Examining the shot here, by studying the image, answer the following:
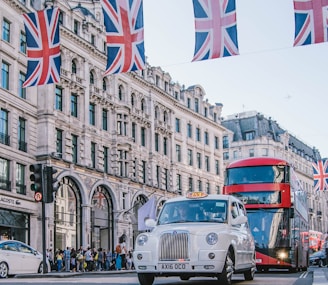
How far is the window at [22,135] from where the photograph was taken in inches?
1610

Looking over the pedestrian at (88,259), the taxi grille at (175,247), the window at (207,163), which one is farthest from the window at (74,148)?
the taxi grille at (175,247)

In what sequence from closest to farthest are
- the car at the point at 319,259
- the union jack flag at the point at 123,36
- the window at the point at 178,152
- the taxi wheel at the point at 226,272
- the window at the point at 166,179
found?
1. the taxi wheel at the point at 226,272
2. the union jack flag at the point at 123,36
3. the car at the point at 319,259
4. the window at the point at 166,179
5. the window at the point at 178,152

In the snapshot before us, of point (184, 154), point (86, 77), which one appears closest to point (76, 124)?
Result: point (86, 77)

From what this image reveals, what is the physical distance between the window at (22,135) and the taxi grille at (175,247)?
28.9 metres

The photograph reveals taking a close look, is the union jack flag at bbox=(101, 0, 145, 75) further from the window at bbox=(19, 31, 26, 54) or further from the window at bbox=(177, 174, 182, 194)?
the window at bbox=(177, 174, 182, 194)

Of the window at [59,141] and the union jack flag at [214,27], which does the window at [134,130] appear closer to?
the window at [59,141]

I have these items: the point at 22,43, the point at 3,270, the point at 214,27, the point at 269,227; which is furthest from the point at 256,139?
the point at 214,27

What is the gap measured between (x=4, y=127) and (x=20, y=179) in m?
3.49

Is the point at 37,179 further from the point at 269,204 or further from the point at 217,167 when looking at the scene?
the point at 217,167

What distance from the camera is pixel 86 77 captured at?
158 ft

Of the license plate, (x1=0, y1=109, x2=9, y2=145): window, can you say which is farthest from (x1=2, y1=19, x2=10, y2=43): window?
the license plate

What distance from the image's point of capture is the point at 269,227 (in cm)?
2447

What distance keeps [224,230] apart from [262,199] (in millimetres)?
10745

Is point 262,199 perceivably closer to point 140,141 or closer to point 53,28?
point 53,28
